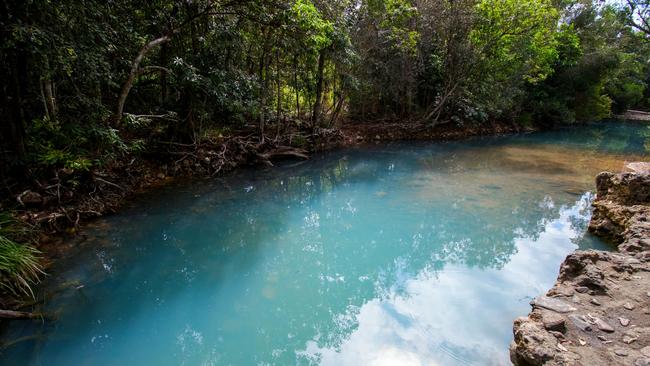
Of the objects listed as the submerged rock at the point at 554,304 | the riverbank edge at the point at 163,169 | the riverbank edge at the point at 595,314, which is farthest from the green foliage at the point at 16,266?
the submerged rock at the point at 554,304

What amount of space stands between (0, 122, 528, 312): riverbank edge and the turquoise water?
37 cm

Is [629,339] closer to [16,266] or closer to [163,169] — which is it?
[16,266]

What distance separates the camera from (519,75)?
16734 mm

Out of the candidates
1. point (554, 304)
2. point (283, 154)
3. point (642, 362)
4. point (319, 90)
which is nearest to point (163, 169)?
point (283, 154)

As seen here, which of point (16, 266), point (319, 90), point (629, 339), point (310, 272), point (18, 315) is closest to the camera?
point (629, 339)

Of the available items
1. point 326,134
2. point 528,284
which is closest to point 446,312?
point 528,284

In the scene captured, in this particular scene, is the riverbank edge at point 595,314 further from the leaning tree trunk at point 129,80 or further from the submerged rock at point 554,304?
the leaning tree trunk at point 129,80

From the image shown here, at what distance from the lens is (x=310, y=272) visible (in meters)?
5.20

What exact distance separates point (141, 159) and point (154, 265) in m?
4.55

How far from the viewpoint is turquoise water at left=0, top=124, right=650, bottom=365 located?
12.1ft

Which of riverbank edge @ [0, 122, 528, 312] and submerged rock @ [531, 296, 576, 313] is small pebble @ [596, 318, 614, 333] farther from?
riverbank edge @ [0, 122, 528, 312]

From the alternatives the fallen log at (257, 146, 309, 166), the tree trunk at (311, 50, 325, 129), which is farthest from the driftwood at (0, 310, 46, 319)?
the tree trunk at (311, 50, 325, 129)

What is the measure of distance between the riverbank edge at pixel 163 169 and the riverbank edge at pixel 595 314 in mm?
5182

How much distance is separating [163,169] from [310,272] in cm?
Result: 584
